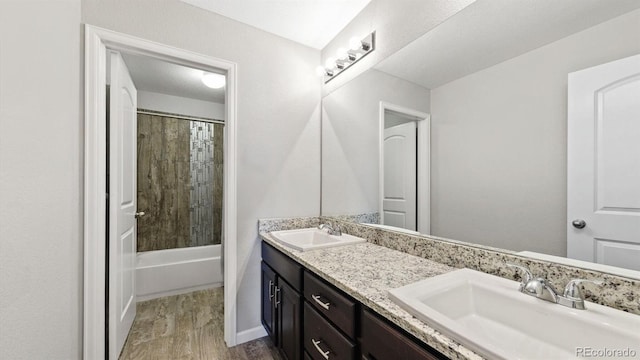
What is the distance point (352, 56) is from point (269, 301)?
1.81 meters

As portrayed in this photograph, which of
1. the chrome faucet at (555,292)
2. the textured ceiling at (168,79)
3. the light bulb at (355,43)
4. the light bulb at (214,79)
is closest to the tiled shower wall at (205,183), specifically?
the textured ceiling at (168,79)

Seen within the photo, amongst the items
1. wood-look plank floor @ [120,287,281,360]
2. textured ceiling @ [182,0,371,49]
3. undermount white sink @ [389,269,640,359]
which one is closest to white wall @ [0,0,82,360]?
wood-look plank floor @ [120,287,281,360]

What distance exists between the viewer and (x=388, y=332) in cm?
74

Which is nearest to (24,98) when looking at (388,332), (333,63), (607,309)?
(388,332)

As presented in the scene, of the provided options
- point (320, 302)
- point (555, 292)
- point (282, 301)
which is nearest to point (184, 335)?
point (282, 301)

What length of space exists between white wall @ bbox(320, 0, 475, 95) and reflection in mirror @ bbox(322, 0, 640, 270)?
0.20 feet

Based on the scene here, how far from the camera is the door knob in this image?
31.3 inches

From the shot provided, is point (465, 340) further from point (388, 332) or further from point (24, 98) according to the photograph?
point (24, 98)

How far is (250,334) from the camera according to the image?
6.08 feet

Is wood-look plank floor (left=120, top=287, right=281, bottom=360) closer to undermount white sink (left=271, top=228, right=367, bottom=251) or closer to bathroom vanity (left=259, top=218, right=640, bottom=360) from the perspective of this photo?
bathroom vanity (left=259, top=218, right=640, bottom=360)

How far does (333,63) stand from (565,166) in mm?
1595

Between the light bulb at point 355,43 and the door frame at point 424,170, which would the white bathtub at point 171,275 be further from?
the light bulb at point 355,43

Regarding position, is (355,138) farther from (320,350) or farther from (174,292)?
(174,292)

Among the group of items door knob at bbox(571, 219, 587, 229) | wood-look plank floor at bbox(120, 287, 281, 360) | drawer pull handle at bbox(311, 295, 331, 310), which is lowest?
wood-look plank floor at bbox(120, 287, 281, 360)
